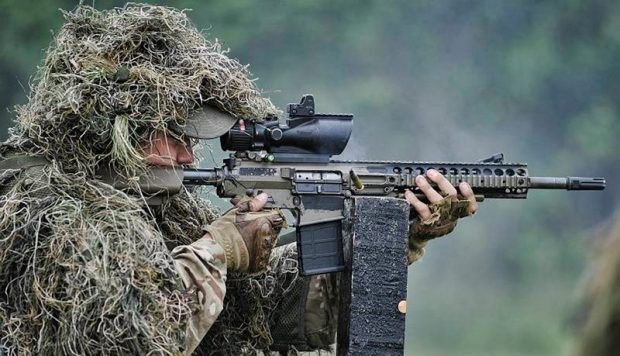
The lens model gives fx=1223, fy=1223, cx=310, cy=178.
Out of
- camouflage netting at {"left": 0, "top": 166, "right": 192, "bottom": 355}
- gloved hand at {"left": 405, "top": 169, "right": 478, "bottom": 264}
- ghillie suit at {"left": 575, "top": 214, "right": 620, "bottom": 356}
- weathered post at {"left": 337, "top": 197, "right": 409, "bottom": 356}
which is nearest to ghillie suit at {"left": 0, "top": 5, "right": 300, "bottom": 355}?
camouflage netting at {"left": 0, "top": 166, "right": 192, "bottom": 355}

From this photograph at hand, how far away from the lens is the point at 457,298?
11.1m

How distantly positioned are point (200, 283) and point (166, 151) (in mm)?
613

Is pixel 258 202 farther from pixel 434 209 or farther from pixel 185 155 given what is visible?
pixel 434 209

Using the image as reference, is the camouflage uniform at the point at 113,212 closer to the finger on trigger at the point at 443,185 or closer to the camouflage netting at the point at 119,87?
the camouflage netting at the point at 119,87

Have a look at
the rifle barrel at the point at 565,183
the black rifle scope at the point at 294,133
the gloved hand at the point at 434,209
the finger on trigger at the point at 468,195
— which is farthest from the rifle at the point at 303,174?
the rifle barrel at the point at 565,183

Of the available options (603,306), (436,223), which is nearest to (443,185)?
(436,223)

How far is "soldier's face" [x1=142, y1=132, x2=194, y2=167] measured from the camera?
466 centimetres

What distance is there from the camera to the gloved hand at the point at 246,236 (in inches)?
180

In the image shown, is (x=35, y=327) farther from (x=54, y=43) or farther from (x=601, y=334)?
(x=601, y=334)

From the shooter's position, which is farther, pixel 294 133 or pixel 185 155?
pixel 294 133

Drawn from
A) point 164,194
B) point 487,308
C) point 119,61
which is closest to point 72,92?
point 119,61

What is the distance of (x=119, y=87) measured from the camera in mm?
4523

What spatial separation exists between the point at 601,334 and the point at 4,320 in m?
2.83

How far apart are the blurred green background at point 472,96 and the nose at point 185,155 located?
18.9 ft
